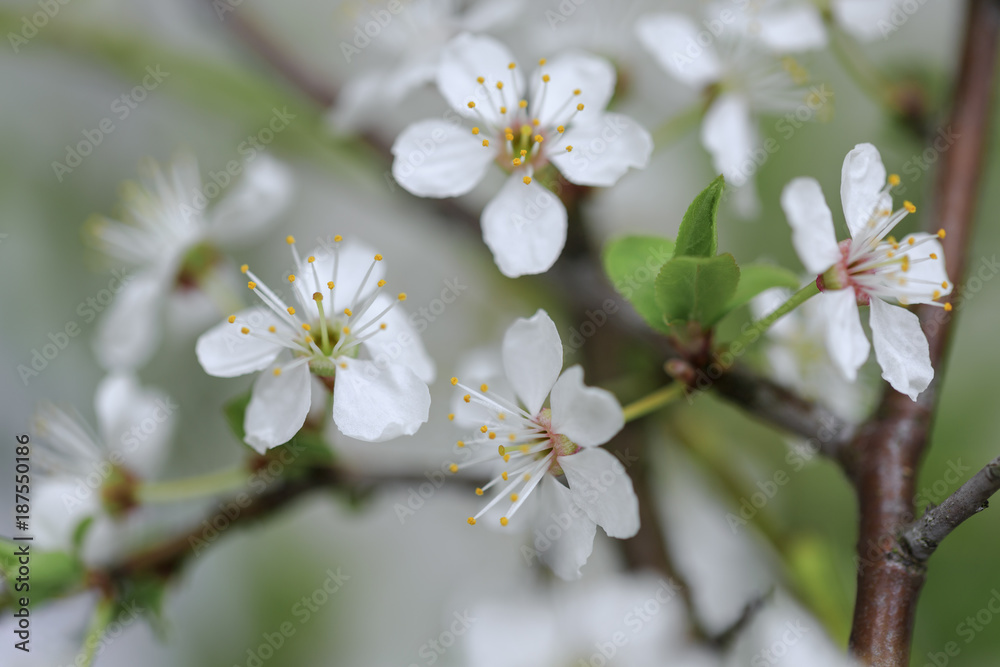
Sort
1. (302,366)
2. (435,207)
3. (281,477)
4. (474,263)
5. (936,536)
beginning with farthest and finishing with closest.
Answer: (474,263), (435,207), (281,477), (302,366), (936,536)

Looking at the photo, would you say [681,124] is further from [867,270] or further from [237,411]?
[237,411]

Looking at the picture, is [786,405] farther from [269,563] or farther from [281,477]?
[269,563]

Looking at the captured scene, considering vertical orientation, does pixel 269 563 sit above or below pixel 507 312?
below

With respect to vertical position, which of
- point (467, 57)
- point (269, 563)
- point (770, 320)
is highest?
point (467, 57)

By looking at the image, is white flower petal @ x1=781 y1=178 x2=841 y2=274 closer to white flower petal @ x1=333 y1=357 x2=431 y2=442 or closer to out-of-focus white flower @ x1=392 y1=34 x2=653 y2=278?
out-of-focus white flower @ x1=392 y1=34 x2=653 y2=278

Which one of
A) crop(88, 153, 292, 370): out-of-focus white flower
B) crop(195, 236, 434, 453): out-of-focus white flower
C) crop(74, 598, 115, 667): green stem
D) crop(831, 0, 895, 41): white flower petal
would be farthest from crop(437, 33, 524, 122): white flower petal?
crop(74, 598, 115, 667): green stem

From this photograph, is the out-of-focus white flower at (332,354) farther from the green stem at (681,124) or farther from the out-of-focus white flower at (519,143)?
the green stem at (681,124)

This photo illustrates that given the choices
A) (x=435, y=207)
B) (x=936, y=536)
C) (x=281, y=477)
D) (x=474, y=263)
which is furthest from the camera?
(x=474, y=263)

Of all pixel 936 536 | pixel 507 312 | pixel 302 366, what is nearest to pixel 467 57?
pixel 302 366
